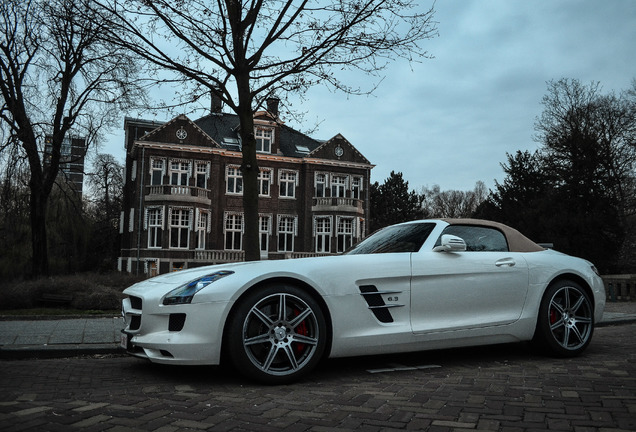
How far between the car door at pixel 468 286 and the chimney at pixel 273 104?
6.25 metres

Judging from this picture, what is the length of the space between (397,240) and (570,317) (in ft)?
6.60

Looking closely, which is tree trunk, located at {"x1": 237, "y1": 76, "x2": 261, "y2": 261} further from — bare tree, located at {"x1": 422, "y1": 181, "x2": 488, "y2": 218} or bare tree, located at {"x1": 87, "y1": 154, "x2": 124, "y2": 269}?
bare tree, located at {"x1": 422, "y1": 181, "x2": 488, "y2": 218}

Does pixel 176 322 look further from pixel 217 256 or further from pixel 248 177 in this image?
pixel 217 256

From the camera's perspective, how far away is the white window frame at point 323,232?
38406mm

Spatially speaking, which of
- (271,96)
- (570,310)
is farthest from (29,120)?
(570,310)

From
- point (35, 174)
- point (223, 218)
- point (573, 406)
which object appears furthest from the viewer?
point (223, 218)

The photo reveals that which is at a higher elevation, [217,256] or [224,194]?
[224,194]

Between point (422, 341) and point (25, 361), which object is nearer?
point (422, 341)

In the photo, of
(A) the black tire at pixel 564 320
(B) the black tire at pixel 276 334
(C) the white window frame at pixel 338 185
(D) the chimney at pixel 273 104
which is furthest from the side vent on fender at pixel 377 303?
(C) the white window frame at pixel 338 185

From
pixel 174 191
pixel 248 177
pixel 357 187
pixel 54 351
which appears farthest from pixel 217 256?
pixel 54 351

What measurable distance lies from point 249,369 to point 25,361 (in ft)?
9.25

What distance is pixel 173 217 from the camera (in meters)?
33.9

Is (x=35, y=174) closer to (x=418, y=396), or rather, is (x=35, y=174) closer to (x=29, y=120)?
(x=29, y=120)

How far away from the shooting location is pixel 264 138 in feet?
125
